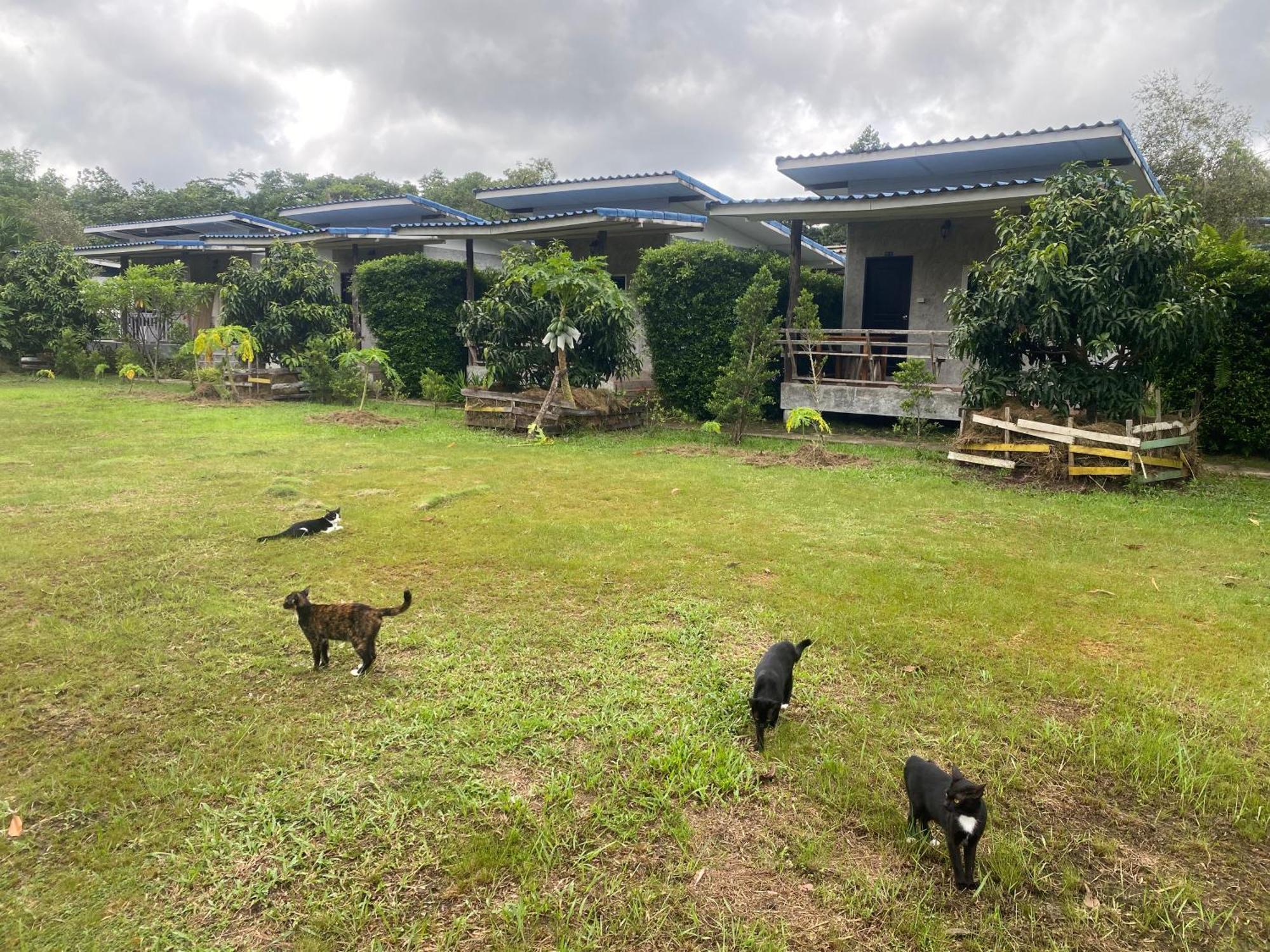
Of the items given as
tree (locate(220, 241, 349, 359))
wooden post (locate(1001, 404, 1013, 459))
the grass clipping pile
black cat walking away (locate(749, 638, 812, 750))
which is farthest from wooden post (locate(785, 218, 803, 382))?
tree (locate(220, 241, 349, 359))

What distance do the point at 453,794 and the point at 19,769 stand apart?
69.1 inches

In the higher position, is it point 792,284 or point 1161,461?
point 792,284

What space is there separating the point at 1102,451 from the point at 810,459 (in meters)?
3.32

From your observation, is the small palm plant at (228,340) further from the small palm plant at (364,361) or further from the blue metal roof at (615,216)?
the blue metal roof at (615,216)

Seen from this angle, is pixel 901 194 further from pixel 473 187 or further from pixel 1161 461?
pixel 473 187

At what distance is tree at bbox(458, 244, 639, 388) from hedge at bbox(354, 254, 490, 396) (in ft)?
12.3

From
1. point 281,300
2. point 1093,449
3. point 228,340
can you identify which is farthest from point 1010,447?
point 281,300

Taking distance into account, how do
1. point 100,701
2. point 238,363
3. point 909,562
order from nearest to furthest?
point 100,701, point 909,562, point 238,363

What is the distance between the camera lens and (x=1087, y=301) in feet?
28.2

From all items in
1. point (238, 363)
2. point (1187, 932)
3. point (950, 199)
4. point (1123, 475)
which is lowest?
point (1187, 932)

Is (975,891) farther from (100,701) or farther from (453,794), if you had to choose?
(100,701)

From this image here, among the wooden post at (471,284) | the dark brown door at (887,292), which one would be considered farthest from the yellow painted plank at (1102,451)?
the wooden post at (471,284)

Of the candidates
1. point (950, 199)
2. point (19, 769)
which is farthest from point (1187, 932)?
point (950, 199)

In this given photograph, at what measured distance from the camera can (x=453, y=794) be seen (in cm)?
287
